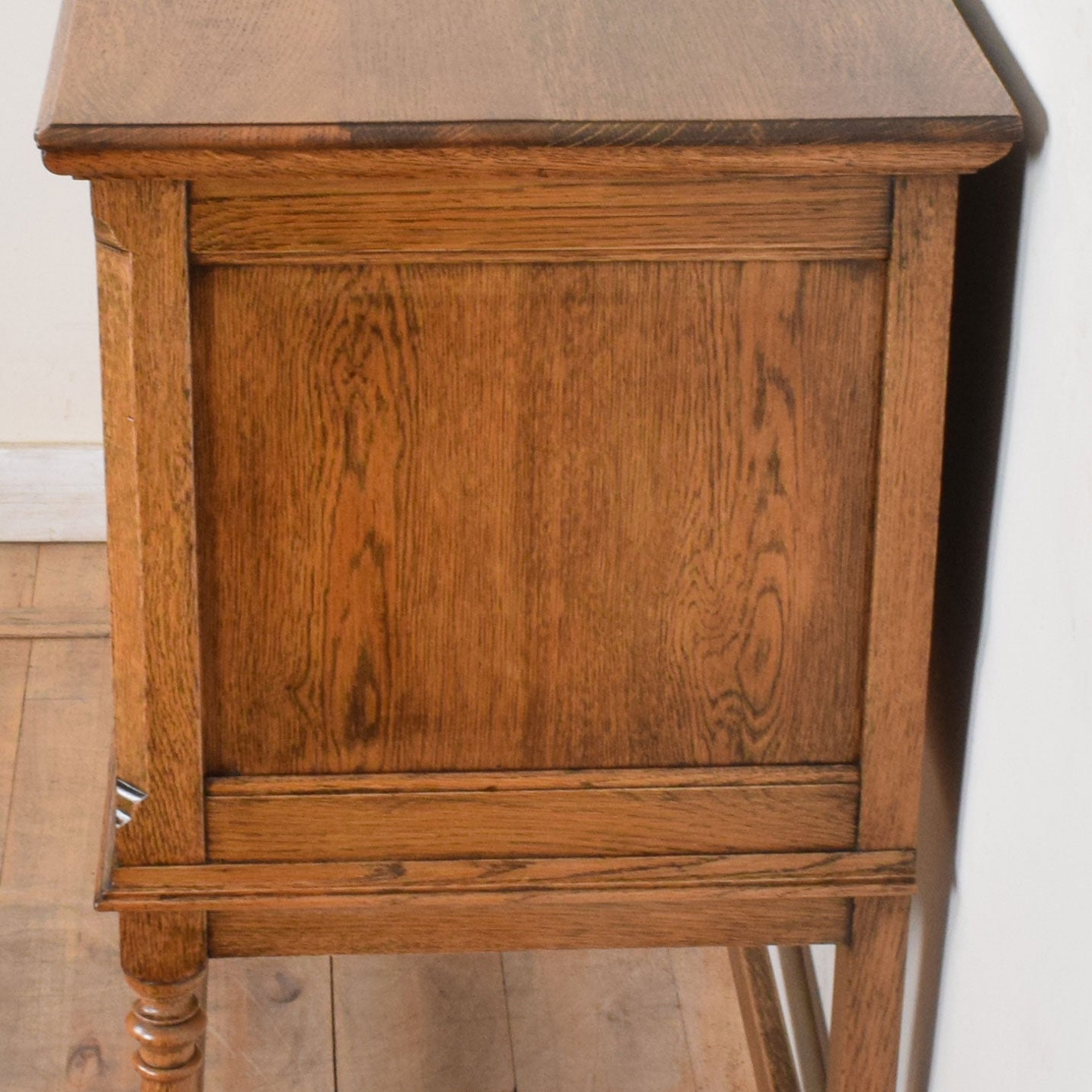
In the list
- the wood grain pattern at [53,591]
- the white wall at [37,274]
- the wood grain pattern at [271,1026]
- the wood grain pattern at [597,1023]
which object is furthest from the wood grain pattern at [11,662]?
the wood grain pattern at [597,1023]

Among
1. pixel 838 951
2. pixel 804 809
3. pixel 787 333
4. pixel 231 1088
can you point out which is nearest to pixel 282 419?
pixel 787 333

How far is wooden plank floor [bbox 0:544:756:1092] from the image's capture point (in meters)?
1.46

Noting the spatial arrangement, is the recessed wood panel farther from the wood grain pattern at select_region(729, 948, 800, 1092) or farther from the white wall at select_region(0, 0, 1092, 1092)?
the wood grain pattern at select_region(729, 948, 800, 1092)

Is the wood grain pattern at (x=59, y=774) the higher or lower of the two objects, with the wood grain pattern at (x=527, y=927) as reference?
lower

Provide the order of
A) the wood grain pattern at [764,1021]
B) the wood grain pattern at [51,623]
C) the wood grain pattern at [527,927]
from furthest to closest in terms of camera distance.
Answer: the wood grain pattern at [51,623] < the wood grain pattern at [764,1021] < the wood grain pattern at [527,927]

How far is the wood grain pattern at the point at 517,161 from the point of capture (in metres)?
0.80

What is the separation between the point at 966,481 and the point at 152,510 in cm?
46

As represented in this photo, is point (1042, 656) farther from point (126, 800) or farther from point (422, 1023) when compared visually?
point (422, 1023)

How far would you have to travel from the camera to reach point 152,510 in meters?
0.88

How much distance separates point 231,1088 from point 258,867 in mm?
558

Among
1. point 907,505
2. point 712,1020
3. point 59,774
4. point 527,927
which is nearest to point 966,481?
point 907,505

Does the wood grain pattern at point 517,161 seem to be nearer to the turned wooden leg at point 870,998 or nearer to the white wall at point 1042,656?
the white wall at point 1042,656

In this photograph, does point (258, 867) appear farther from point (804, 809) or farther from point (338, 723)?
point (804, 809)

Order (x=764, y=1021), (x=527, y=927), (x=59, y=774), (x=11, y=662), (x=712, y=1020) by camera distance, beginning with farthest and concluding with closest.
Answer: (x=11, y=662), (x=59, y=774), (x=712, y=1020), (x=764, y=1021), (x=527, y=927)
